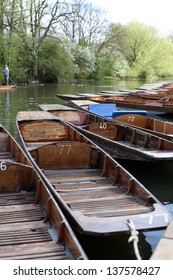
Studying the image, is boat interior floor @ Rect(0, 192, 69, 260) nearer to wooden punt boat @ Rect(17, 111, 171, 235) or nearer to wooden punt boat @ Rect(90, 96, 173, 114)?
wooden punt boat @ Rect(17, 111, 171, 235)

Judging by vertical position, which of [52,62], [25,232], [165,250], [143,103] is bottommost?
[25,232]

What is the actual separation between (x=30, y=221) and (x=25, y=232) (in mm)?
254

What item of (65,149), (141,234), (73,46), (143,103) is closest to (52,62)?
(73,46)

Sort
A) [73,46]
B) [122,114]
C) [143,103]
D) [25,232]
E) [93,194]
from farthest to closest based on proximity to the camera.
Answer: [73,46]
[143,103]
[122,114]
[93,194]
[25,232]

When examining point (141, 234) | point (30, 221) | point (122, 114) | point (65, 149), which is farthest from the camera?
point (122, 114)

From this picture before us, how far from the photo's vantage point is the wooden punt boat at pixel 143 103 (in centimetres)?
1295

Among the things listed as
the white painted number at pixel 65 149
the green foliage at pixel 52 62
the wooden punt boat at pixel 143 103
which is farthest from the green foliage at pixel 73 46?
the white painted number at pixel 65 149

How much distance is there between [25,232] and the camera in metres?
3.63

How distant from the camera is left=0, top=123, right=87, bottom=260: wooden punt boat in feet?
10.5

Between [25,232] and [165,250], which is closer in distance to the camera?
[165,250]

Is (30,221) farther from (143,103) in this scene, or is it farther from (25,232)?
(143,103)

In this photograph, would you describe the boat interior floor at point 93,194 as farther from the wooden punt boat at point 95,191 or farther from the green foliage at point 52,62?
the green foliage at point 52,62

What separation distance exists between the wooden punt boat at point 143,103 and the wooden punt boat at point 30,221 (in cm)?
845
